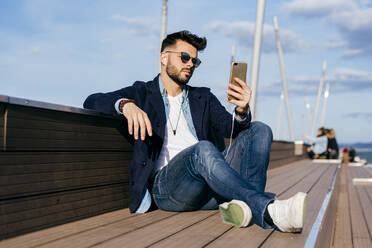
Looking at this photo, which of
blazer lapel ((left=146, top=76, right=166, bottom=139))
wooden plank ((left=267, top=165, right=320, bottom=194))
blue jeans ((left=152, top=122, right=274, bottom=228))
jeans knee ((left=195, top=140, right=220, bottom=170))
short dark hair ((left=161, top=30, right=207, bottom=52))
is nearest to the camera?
blue jeans ((left=152, top=122, right=274, bottom=228))

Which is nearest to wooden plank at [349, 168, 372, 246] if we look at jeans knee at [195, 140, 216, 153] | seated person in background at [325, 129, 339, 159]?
jeans knee at [195, 140, 216, 153]

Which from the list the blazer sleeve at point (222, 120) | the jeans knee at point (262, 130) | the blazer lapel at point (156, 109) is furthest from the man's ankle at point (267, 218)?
the blazer lapel at point (156, 109)

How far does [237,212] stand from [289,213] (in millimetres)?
333

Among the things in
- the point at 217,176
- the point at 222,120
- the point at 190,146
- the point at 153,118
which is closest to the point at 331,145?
the point at 222,120

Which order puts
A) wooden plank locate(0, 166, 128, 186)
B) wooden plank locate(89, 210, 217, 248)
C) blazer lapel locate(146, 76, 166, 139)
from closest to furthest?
wooden plank locate(89, 210, 217, 248)
wooden plank locate(0, 166, 128, 186)
blazer lapel locate(146, 76, 166, 139)

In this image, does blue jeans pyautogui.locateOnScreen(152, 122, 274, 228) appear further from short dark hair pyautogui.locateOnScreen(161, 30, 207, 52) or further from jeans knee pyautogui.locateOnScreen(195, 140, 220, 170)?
short dark hair pyautogui.locateOnScreen(161, 30, 207, 52)

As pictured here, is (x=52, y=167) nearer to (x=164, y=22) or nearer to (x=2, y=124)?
(x=2, y=124)

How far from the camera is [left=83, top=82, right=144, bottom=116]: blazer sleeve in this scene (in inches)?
122

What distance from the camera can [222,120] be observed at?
3.57 meters

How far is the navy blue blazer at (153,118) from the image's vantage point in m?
3.14

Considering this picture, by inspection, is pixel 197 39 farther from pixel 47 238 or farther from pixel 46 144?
pixel 47 238

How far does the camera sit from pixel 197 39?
11.9 ft

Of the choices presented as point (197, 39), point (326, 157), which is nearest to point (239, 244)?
point (197, 39)

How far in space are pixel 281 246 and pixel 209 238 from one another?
399 mm
